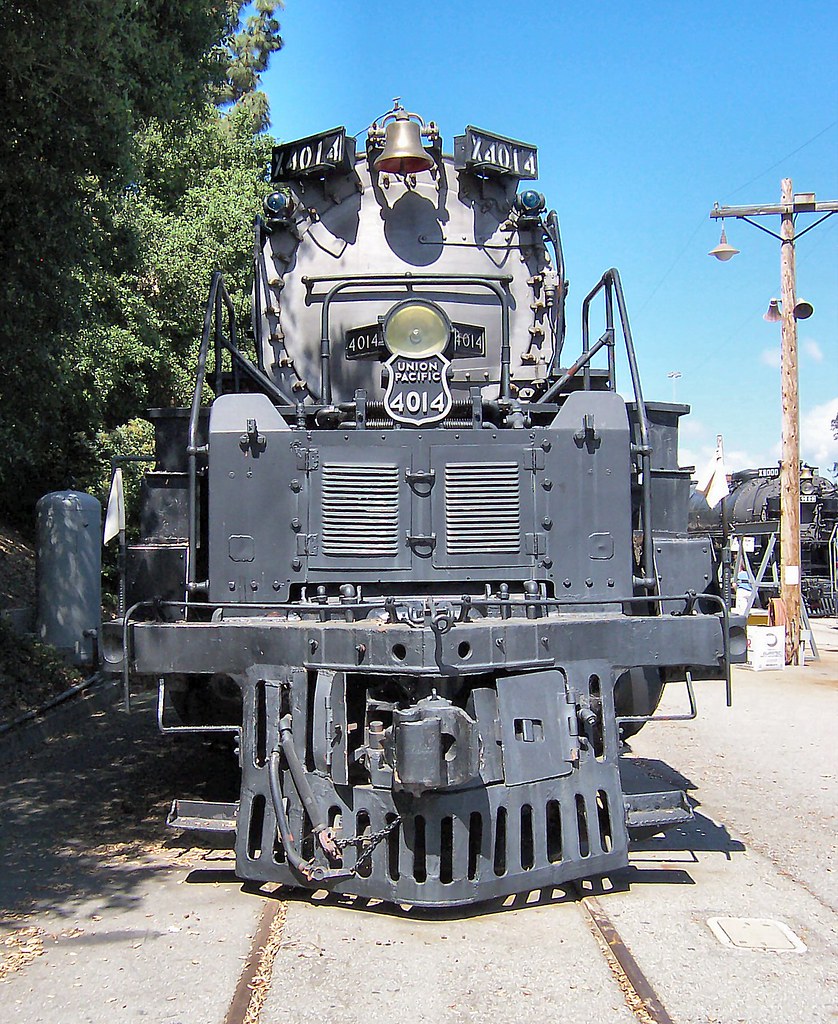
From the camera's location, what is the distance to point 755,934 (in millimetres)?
4875

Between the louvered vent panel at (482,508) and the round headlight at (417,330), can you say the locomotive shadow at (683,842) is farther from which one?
the round headlight at (417,330)

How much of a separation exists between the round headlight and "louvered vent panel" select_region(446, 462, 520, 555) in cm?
81

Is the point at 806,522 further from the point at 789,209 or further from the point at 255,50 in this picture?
the point at 255,50

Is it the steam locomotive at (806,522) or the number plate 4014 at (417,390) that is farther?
the steam locomotive at (806,522)

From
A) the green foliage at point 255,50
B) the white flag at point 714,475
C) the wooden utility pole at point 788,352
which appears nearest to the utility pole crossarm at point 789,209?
the wooden utility pole at point 788,352

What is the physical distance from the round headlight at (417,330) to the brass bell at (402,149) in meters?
1.50

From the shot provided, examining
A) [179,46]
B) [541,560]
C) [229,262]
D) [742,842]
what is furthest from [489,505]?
[229,262]

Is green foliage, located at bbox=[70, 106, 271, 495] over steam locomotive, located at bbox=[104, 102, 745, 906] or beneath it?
over

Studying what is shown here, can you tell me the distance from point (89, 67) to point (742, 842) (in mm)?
7127

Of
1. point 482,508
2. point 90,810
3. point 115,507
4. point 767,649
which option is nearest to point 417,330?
point 482,508

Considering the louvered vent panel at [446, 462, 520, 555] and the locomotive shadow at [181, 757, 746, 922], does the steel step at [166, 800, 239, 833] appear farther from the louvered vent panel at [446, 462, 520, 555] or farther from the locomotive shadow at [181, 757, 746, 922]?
the louvered vent panel at [446, 462, 520, 555]

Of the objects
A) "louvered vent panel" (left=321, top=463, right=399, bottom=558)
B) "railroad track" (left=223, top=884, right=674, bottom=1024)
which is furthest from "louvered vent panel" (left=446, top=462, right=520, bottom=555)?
"railroad track" (left=223, top=884, right=674, bottom=1024)

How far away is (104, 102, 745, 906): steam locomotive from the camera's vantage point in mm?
5004

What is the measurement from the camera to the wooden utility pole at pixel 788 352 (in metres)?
16.7
